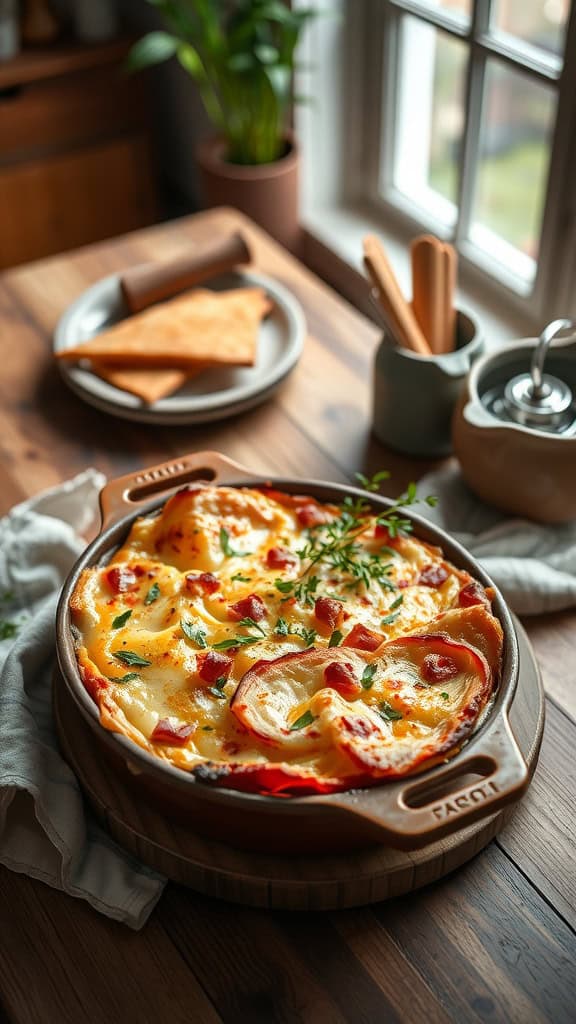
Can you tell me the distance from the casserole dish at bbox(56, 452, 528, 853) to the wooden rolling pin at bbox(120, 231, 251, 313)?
74 cm

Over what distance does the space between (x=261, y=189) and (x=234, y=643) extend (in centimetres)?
162

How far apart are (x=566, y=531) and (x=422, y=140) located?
140cm

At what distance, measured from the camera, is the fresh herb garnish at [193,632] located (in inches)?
42.4

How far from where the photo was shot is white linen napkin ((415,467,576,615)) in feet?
4.20

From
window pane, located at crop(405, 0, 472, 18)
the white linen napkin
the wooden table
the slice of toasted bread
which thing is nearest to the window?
window pane, located at crop(405, 0, 472, 18)

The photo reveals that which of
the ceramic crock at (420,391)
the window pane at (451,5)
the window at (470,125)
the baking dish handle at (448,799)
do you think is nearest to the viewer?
the baking dish handle at (448,799)

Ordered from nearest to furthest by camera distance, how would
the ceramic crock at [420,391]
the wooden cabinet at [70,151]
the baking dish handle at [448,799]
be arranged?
the baking dish handle at [448,799] < the ceramic crock at [420,391] < the wooden cabinet at [70,151]

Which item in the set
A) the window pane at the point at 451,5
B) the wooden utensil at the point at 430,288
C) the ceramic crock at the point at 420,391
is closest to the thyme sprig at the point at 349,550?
the ceramic crock at the point at 420,391

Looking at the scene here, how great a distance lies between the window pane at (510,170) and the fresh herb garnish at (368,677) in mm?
1275

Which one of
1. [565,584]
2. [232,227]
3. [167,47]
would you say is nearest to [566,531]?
[565,584]

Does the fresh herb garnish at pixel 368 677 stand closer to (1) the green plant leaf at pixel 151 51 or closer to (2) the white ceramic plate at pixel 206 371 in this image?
(2) the white ceramic plate at pixel 206 371

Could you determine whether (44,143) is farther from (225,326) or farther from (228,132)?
(225,326)

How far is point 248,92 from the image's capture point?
2418 mm

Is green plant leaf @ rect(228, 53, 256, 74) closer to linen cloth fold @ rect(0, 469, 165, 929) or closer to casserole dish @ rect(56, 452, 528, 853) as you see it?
linen cloth fold @ rect(0, 469, 165, 929)
